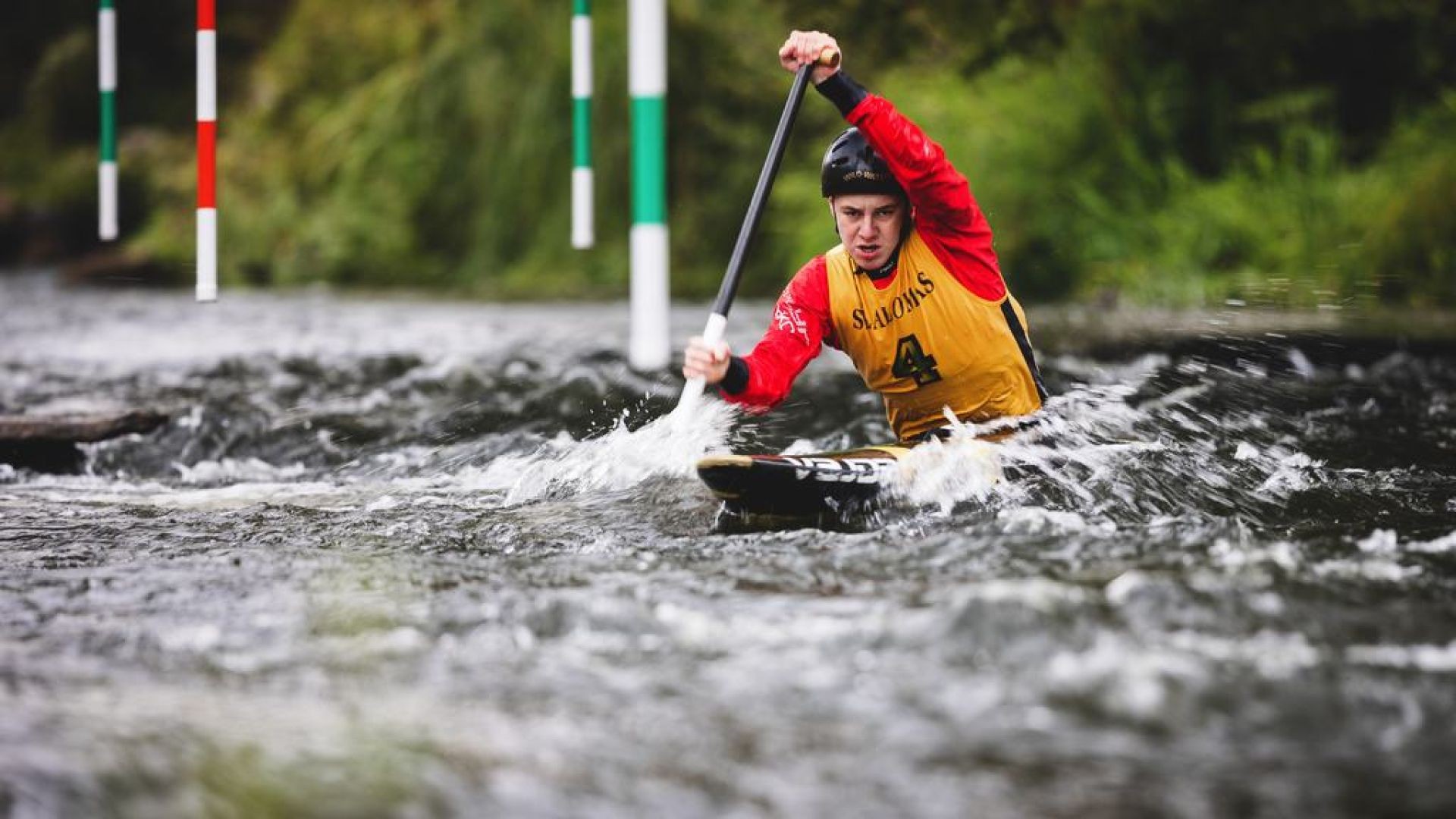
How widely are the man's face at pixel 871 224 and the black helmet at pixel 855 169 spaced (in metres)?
0.04

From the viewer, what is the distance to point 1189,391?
736 cm

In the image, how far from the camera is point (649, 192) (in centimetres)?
428

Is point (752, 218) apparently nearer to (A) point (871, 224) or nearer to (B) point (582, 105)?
(A) point (871, 224)

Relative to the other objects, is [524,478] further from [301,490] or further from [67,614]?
[67,614]

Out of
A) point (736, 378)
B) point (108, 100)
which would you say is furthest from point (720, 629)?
point (108, 100)

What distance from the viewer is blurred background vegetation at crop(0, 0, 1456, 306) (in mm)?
10617

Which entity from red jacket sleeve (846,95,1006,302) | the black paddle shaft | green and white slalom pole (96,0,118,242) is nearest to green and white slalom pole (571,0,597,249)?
the black paddle shaft

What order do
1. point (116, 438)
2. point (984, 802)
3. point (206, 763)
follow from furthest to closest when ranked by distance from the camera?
1. point (116, 438)
2. point (206, 763)
3. point (984, 802)

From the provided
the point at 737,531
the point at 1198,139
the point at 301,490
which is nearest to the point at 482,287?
the point at 1198,139

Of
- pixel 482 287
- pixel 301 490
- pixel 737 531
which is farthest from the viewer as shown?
pixel 482 287

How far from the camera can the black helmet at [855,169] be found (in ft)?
14.6

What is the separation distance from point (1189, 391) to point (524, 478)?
364 cm

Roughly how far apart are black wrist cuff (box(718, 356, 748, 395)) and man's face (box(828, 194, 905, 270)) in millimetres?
611

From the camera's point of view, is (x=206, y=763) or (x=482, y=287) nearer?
(x=206, y=763)
